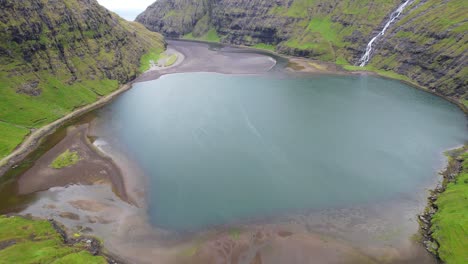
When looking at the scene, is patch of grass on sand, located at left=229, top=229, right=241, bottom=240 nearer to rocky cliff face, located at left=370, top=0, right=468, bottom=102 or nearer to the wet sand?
the wet sand

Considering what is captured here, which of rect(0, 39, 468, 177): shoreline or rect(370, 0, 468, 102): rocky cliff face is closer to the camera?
rect(0, 39, 468, 177): shoreline

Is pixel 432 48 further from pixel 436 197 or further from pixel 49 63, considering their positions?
pixel 49 63

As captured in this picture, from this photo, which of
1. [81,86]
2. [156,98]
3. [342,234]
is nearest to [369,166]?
[342,234]

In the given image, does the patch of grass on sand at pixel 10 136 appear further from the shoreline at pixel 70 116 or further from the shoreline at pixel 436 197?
the shoreline at pixel 436 197

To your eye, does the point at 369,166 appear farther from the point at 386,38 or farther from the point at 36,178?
the point at 386,38

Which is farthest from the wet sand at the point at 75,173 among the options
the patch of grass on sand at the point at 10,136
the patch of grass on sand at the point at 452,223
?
the patch of grass on sand at the point at 452,223

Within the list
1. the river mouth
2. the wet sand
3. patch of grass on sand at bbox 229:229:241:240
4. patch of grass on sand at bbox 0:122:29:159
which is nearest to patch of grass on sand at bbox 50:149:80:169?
the wet sand

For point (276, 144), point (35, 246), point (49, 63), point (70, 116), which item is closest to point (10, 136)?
point (70, 116)
